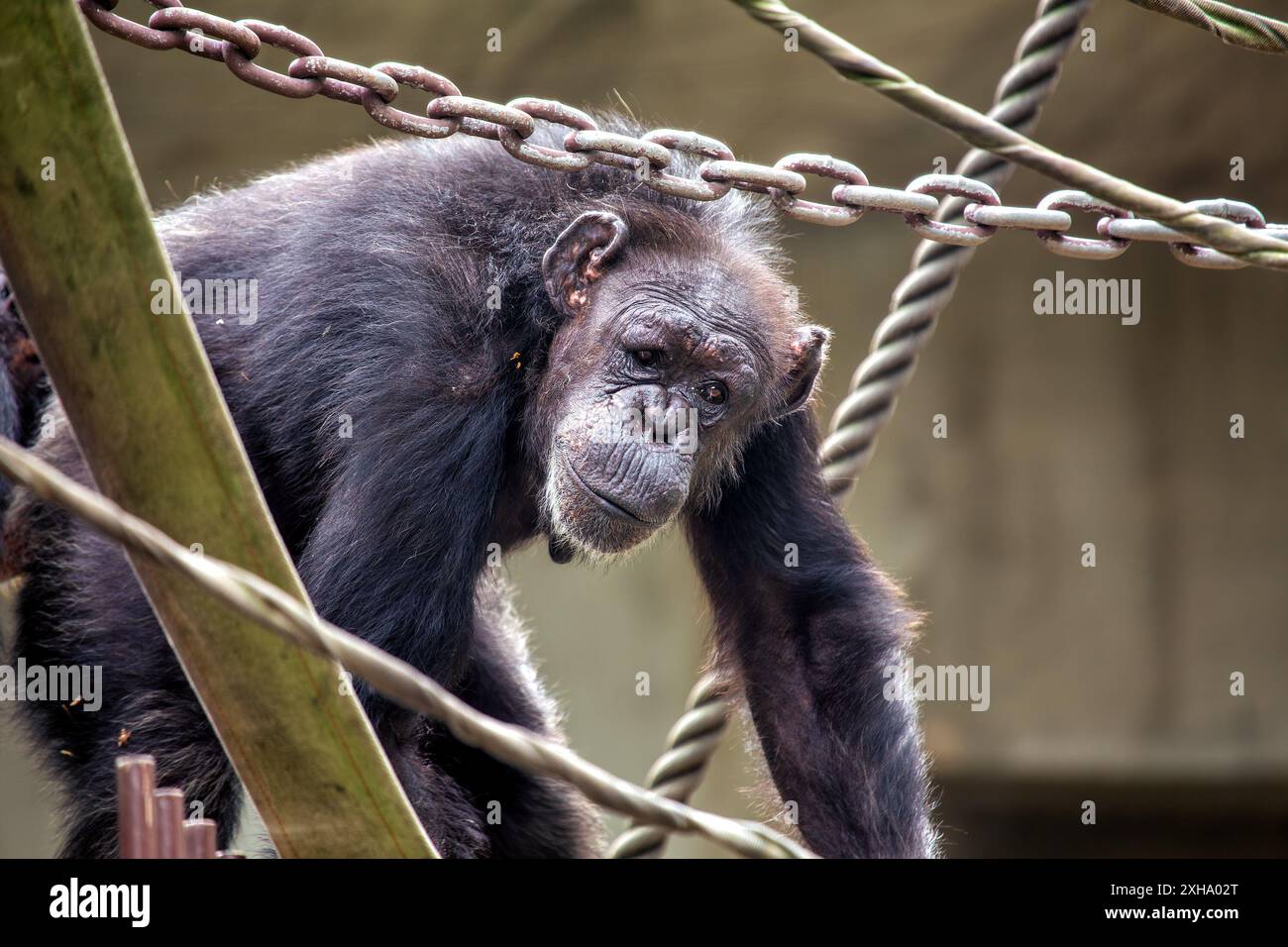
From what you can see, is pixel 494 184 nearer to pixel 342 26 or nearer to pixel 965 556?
pixel 342 26

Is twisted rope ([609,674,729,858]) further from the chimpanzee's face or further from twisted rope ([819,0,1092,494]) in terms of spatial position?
twisted rope ([819,0,1092,494])

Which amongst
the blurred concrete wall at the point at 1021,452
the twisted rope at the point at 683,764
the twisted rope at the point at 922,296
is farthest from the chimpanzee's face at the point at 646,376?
the blurred concrete wall at the point at 1021,452

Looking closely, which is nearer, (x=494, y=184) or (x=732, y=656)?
(x=494, y=184)

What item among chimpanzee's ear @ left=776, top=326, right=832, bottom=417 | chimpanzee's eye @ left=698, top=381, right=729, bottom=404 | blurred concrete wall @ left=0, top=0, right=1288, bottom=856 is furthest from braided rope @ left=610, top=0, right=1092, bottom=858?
blurred concrete wall @ left=0, top=0, right=1288, bottom=856

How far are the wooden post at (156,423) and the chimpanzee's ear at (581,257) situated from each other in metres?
2.08

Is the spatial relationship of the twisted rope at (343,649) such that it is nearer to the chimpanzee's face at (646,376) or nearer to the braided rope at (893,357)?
the chimpanzee's face at (646,376)

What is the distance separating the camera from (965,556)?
35.8ft

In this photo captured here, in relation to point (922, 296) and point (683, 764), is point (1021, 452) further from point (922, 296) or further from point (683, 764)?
point (683, 764)

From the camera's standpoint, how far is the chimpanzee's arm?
4.94 meters

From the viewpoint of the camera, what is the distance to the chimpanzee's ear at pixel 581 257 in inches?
185

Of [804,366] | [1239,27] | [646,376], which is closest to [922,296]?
[804,366]

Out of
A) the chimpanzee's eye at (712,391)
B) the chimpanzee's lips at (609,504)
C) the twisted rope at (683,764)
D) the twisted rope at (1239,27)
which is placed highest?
the twisted rope at (1239,27)
